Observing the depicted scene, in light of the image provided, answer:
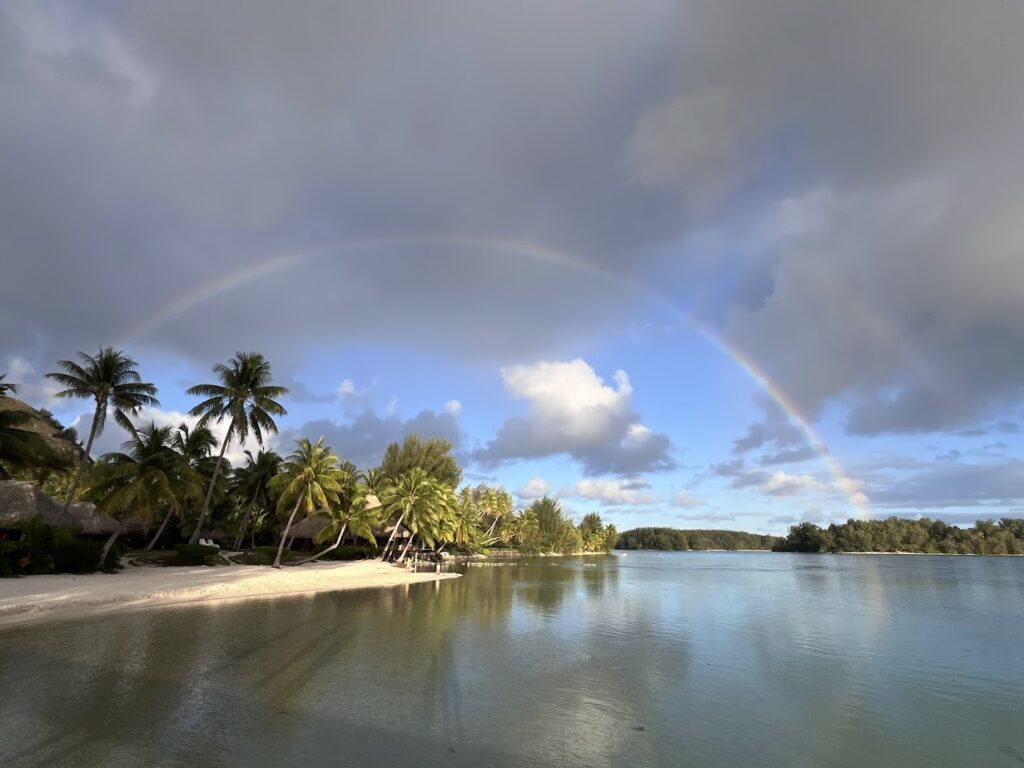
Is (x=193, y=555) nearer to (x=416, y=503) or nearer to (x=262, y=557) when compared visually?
(x=262, y=557)

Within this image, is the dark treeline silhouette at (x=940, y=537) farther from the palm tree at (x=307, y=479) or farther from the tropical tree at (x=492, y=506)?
the palm tree at (x=307, y=479)

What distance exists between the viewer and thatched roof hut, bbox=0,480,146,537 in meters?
38.7

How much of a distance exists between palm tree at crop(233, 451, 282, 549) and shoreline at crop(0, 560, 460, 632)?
936 centimetres

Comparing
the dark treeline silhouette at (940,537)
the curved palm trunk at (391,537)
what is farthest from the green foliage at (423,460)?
the dark treeline silhouette at (940,537)

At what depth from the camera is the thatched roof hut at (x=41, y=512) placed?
3872 centimetres

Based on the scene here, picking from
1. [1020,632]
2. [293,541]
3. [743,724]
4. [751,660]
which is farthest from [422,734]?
[293,541]

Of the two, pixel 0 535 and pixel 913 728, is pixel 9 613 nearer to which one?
pixel 0 535

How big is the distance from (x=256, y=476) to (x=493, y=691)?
152ft

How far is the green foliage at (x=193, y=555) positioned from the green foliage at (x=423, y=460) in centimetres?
4419

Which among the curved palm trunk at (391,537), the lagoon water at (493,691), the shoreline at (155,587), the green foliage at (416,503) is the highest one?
the green foliage at (416,503)

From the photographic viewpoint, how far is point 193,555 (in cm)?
4488

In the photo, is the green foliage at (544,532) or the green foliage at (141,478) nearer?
the green foliage at (141,478)

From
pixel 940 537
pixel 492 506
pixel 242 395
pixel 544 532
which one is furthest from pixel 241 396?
pixel 940 537

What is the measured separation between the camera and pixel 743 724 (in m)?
14.0
